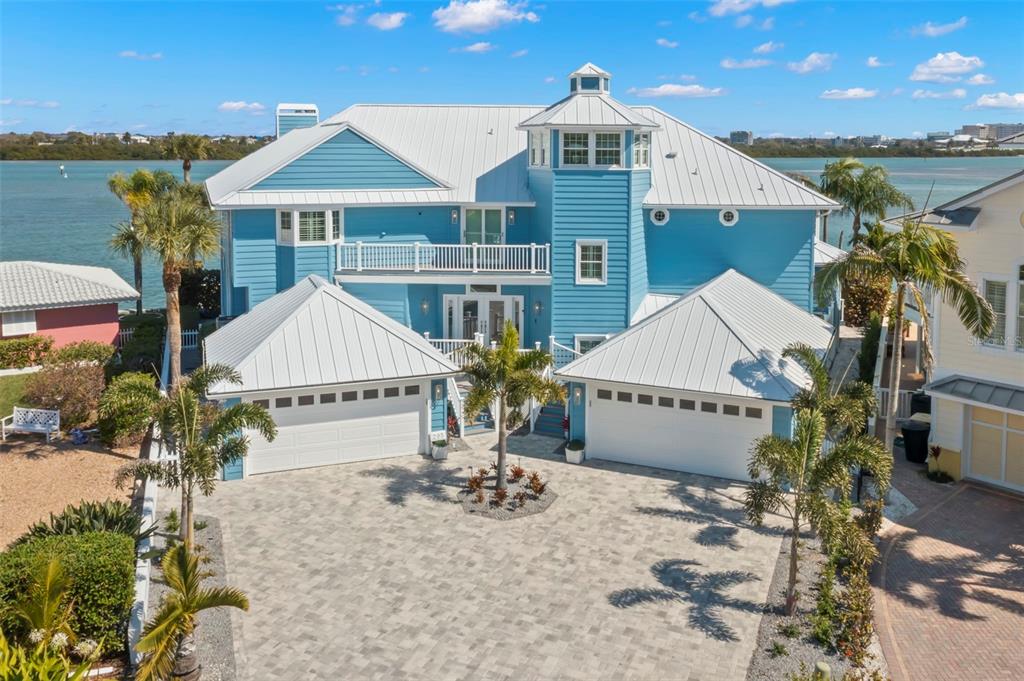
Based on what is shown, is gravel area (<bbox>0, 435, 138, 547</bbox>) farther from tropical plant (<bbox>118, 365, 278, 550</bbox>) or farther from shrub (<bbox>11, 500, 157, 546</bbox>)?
tropical plant (<bbox>118, 365, 278, 550</bbox>)

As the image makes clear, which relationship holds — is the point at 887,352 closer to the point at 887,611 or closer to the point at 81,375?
the point at 887,611

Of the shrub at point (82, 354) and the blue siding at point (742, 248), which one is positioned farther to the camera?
the blue siding at point (742, 248)

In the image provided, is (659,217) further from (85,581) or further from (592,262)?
(85,581)

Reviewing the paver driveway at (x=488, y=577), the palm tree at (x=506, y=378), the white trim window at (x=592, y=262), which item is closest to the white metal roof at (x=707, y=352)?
the paver driveway at (x=488, y=577)

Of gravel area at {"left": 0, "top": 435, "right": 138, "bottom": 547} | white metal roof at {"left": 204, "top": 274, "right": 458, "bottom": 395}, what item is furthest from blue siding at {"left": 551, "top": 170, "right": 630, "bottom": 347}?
gravel area at {"left": 0, "top": 435, "right": 138, "bottom": 547}

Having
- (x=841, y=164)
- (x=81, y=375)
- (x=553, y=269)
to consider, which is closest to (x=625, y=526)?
(x=553, y=269)

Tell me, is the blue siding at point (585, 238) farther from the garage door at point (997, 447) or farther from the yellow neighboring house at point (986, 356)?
the garage door at point (997, 447)
